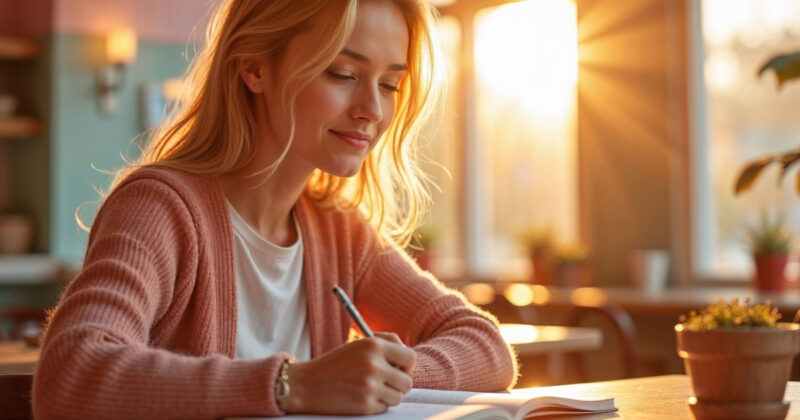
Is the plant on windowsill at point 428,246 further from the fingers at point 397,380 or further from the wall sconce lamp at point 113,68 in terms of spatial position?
the fingers at point 397,380

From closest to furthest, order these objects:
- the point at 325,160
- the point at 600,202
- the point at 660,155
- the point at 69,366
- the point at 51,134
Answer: the point at 69,366 → the point at 325,160 → the point at 660,155 → the point at 600,202 → the point at 51,134

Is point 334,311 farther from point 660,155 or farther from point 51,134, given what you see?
point 51,134

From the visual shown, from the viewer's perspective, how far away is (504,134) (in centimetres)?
663

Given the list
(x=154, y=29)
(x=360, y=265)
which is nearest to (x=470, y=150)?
(x=154, y=29)

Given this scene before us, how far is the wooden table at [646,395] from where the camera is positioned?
1394mm

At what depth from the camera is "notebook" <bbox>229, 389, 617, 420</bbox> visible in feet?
4.02

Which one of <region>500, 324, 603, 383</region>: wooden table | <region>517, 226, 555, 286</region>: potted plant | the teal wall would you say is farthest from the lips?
the teal wall

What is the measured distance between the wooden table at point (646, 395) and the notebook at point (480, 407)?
0.02 meters

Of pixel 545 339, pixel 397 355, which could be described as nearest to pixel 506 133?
pixel 545 339

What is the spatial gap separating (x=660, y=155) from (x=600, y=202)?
484 mm

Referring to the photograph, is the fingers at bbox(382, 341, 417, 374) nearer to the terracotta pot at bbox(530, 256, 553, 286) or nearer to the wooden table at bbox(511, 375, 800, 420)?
the wooden table at bbox(511, 375, 800, 420)

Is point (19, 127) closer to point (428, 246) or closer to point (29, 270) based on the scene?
point (29, 270)

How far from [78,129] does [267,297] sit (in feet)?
16.7

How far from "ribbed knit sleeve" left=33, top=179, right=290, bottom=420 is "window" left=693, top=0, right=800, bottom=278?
3763 mm
